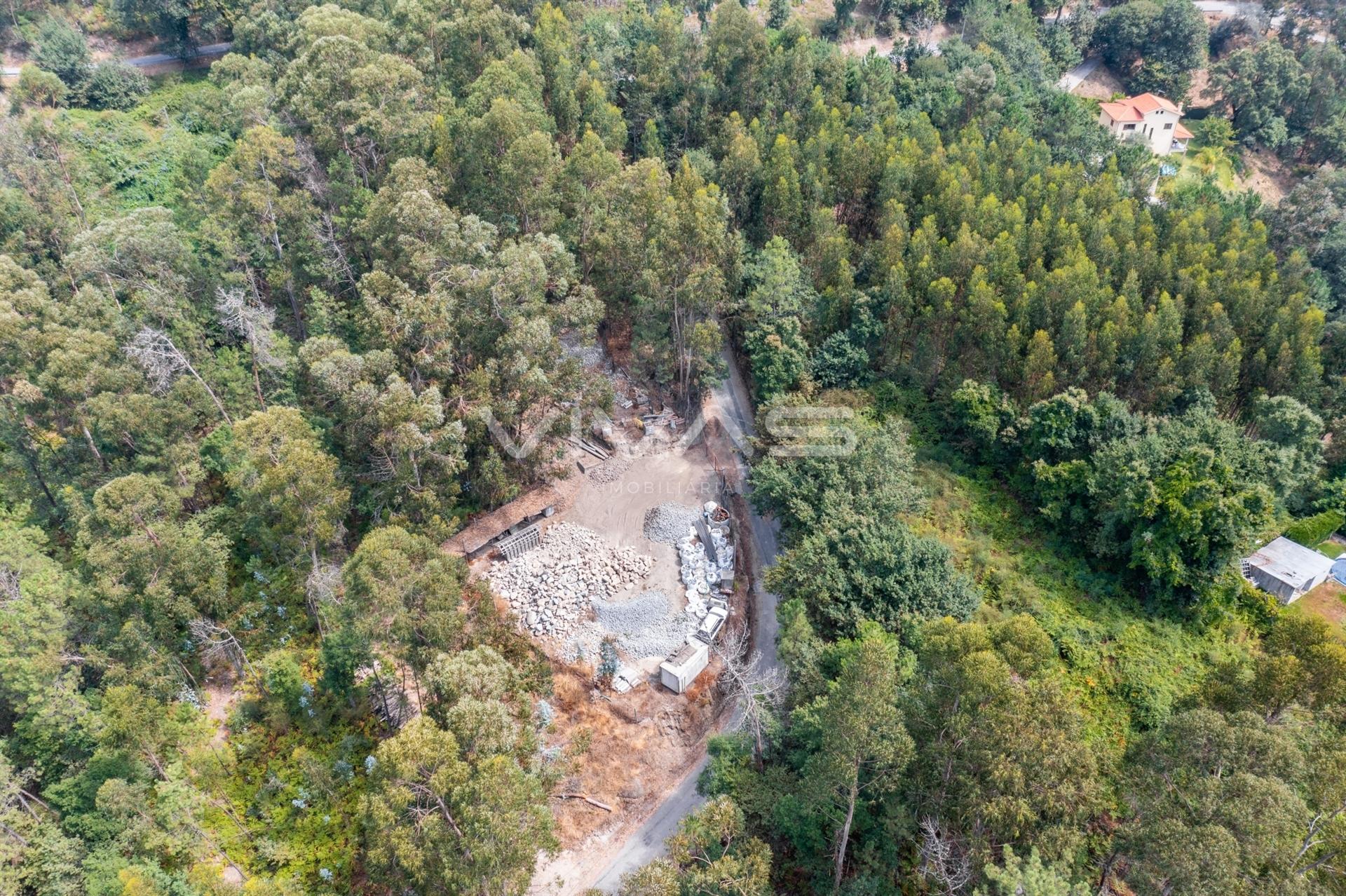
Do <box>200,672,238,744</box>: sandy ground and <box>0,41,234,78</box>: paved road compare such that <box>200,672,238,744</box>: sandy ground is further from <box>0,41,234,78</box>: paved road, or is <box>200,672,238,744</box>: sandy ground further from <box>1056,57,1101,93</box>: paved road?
<box>1056,57,1101,93</box>: paved road

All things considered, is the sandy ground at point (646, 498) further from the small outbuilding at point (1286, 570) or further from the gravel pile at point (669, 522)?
the small outbuilding at point (1286, 570)

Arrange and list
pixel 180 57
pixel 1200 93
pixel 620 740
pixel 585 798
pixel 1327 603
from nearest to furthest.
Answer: pixel 585 798, pixel 620 740, pixel 1327 603, pixel 180 57, pixel 1200 93

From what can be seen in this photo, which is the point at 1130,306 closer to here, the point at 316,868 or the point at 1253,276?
the point at 1253,276

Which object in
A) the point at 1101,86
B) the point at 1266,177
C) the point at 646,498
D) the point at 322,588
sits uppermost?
the point at 1101,86

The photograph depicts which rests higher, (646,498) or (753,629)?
(646,498)

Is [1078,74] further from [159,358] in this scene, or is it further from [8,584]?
[8,584]

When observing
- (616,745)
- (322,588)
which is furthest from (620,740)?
(322,588)
